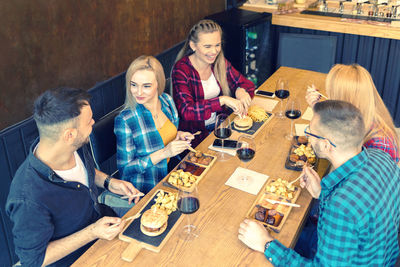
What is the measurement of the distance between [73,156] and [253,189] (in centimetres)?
93

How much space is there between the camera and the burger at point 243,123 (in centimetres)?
262

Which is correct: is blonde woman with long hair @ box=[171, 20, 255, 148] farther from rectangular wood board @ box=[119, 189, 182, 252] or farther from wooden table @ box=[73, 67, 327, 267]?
rectangular wood board @ box=[119, 189, 182, 252]

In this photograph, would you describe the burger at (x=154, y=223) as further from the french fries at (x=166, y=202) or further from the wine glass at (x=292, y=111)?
the wine glass at (x=292, y=111)

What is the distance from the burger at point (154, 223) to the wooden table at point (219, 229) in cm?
6

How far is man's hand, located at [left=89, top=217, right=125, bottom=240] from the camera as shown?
1735mm

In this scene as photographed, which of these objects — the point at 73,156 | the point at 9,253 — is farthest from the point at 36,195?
the point at 9,253

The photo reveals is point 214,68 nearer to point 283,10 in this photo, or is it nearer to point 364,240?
point 364,240

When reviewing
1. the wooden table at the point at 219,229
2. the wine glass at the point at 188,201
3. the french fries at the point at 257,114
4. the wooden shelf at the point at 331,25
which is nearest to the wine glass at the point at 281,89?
the french fries at the point at 257,114

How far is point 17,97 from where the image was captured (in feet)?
8.32

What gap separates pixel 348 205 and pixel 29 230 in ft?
4.20

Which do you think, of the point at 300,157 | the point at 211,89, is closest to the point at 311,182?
the point at 300,157

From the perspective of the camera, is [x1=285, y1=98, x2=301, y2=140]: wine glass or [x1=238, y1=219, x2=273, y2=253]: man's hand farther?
[x1=285, y1=98, x2=301, y2=140]: wine glass

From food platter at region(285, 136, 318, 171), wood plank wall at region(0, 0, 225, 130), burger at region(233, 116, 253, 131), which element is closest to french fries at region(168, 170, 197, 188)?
food platter at region(285, 136, 318, 171)

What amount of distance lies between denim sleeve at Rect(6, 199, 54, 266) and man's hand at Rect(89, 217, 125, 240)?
0.20 metres
